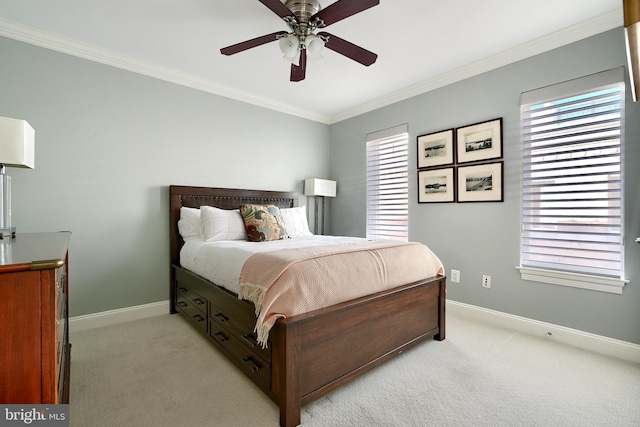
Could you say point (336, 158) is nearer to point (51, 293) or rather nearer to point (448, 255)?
point (448, 255)

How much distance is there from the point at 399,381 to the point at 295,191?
2.86 m

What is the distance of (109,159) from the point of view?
276 cm

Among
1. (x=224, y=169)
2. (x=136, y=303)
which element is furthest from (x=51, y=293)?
(x=224, y=169)

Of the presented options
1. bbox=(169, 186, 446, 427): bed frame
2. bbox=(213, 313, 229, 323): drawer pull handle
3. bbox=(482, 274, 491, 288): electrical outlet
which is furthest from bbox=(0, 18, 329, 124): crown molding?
bbox=(482, 274, 491, 288): electrical outlet

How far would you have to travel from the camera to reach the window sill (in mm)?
2176

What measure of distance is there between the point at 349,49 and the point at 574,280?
2.53 m

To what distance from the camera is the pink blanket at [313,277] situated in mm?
1524

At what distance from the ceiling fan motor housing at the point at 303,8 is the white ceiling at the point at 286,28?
167 mm

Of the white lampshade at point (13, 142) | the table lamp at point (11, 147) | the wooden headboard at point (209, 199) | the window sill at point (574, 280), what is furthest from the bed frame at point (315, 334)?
the white lampshade at point (13, 142)

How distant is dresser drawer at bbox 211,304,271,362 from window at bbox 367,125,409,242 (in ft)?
7.61

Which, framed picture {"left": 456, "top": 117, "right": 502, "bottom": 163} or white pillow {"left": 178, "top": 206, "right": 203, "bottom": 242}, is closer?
framed picture {"left": 456, "top": 117, "right": 502, "bottom": 163}

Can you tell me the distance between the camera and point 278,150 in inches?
158

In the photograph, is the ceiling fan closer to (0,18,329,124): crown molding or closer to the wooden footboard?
(0,18,329,124): crown molding

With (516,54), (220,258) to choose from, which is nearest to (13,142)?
(220,258)
